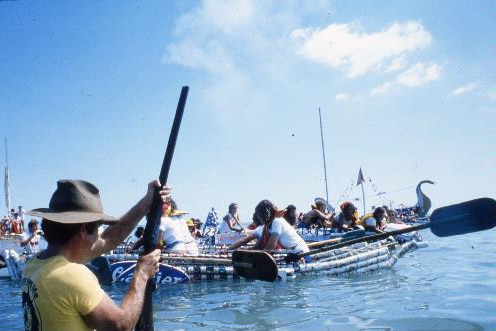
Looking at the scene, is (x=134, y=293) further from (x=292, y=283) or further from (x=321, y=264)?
(x=321, y=264)

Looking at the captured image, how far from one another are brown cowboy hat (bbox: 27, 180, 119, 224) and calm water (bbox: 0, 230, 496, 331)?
3.07 meters

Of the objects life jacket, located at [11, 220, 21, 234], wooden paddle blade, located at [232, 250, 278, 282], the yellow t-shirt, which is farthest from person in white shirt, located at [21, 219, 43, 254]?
life jacket, located at [11, 220, 21, 234]

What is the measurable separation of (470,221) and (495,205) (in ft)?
0.68

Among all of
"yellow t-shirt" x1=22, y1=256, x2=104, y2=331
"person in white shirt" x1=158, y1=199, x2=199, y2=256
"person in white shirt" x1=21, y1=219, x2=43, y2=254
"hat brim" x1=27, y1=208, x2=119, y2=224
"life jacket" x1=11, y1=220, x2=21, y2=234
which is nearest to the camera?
"yellow t-shirt" x1=22, y1=256, x2=104, y2=331

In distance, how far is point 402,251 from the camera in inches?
415

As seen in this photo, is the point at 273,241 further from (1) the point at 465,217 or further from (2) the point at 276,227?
(1) the point at 465,217

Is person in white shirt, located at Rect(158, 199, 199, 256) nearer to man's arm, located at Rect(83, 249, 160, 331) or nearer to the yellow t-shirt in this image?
man's arm, located at Rect(83, 249, 160, 331)

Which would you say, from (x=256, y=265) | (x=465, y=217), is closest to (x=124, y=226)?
(x=256, y=265)

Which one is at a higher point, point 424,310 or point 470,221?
point 470,221

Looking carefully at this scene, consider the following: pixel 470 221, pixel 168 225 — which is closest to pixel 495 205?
pixel 470 221

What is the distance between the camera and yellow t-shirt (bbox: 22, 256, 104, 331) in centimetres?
208

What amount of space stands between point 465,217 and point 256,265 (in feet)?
6.96

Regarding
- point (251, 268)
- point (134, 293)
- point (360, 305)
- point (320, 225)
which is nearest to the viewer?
point (134, 293)

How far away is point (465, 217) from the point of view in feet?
9.89
